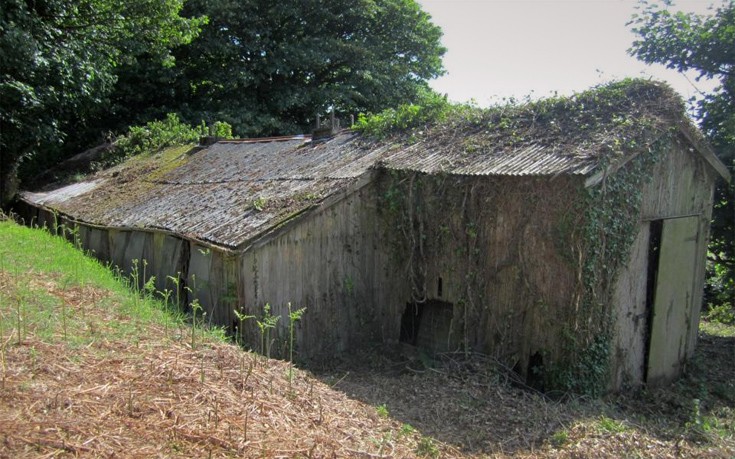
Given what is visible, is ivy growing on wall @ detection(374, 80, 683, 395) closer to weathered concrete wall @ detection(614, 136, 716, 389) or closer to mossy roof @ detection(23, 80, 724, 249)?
mossy roof @ detection(23, 80, 724, 249)

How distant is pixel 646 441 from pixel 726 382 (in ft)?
14.7

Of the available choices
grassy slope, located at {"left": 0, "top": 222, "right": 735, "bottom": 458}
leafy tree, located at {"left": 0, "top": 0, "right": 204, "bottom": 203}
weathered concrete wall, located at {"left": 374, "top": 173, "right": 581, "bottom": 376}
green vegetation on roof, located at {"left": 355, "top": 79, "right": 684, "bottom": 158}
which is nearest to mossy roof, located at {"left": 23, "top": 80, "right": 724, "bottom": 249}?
green vegetation on roof, located at {"left": 355, "top": 79, "right": 684, "bottom": 158}

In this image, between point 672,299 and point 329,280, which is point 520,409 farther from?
point 672,299

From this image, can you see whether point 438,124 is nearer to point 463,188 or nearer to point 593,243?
point 463,188

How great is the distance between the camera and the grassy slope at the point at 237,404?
14.6ft

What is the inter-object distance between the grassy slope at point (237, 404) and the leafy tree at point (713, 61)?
14.6ft

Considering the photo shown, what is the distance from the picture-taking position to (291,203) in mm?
9062

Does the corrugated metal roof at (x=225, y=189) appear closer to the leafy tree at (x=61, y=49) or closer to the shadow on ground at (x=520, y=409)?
the leafy tree at (x=61, y=49)

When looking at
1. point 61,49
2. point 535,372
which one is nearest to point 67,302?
point 535,372

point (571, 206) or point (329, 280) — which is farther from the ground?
point (571, 206)

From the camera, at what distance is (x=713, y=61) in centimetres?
1151

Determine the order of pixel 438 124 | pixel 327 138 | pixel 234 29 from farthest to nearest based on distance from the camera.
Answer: pixel 234 29, pixel 327 138, pixel 438 124

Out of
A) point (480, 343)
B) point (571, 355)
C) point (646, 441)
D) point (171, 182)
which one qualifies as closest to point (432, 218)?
point (480, 343)

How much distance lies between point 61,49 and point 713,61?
16.5m
